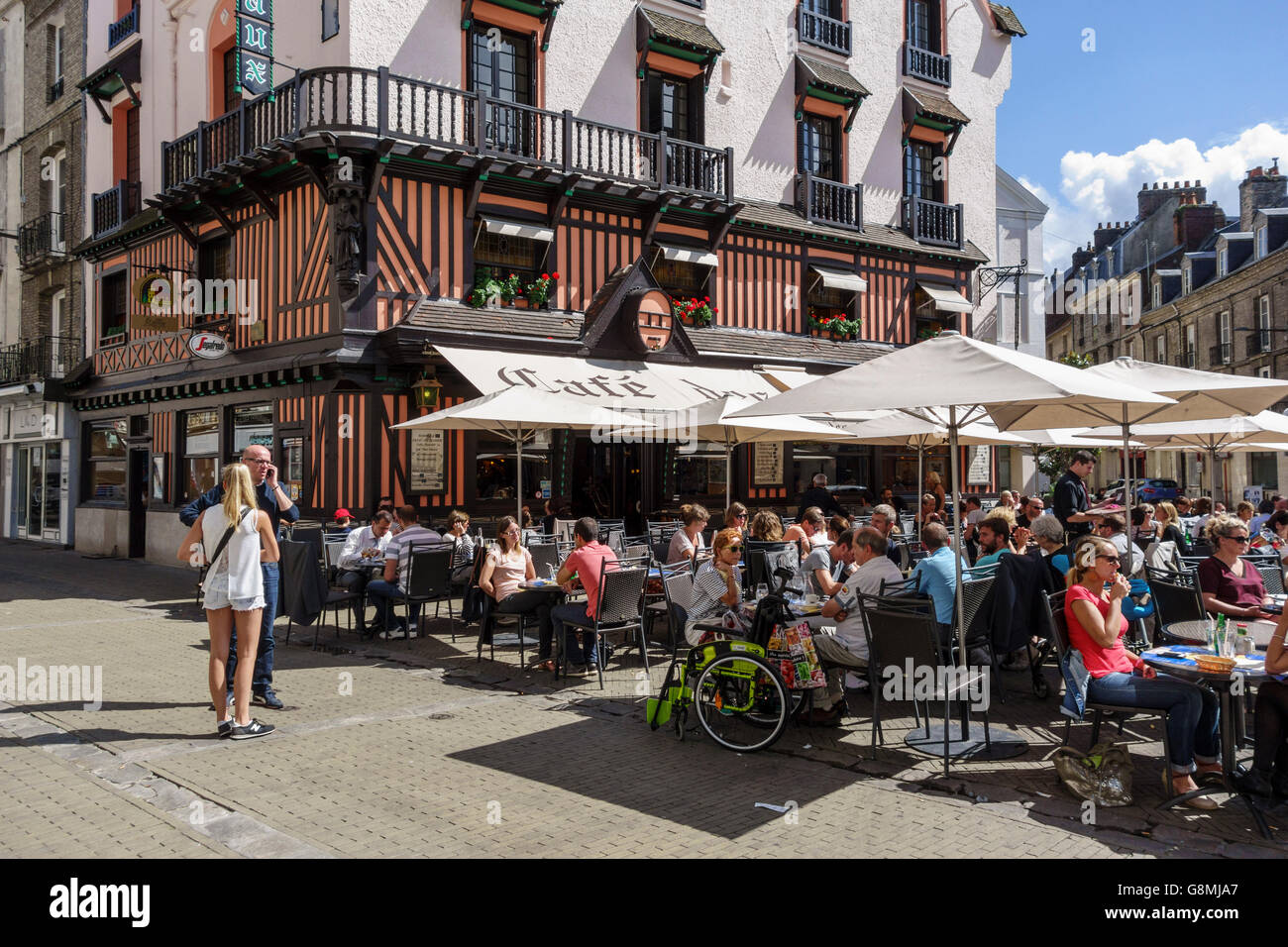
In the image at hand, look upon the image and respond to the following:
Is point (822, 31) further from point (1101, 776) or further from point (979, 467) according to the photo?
point (1101, 776)

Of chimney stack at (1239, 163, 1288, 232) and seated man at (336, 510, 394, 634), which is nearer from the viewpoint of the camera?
seated man at (336, 510, 394, 634)

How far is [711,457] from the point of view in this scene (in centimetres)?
1778

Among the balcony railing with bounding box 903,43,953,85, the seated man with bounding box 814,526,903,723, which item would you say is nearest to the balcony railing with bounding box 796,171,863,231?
the balcony railing with bounding box 903,43,953,85

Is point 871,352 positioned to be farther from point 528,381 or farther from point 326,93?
point 326,93

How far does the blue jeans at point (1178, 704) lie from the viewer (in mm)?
4965

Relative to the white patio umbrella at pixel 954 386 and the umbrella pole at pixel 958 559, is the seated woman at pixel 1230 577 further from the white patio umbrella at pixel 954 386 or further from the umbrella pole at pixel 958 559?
the umbrella pole at pixel 958 559

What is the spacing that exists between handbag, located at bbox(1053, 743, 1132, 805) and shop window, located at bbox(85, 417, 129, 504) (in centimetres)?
1953

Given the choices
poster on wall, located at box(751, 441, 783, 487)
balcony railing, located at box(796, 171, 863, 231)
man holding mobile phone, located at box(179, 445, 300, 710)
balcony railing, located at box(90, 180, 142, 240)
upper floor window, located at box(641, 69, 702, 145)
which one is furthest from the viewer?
balcony railing, located at box(796, 171, 863, 231)

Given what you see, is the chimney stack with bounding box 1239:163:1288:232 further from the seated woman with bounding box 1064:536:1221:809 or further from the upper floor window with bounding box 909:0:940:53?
the seated woman with bounding box 1064:536:1221:809

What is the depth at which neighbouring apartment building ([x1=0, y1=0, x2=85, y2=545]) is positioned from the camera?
21.7 metres

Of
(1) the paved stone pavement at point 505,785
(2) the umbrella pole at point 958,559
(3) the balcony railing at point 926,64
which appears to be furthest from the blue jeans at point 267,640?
(3) the balcony railing at point 926,64

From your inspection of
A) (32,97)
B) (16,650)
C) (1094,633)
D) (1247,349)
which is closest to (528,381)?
(16,650)

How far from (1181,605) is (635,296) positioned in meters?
10.7

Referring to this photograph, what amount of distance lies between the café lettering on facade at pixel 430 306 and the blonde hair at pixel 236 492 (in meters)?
6.76
